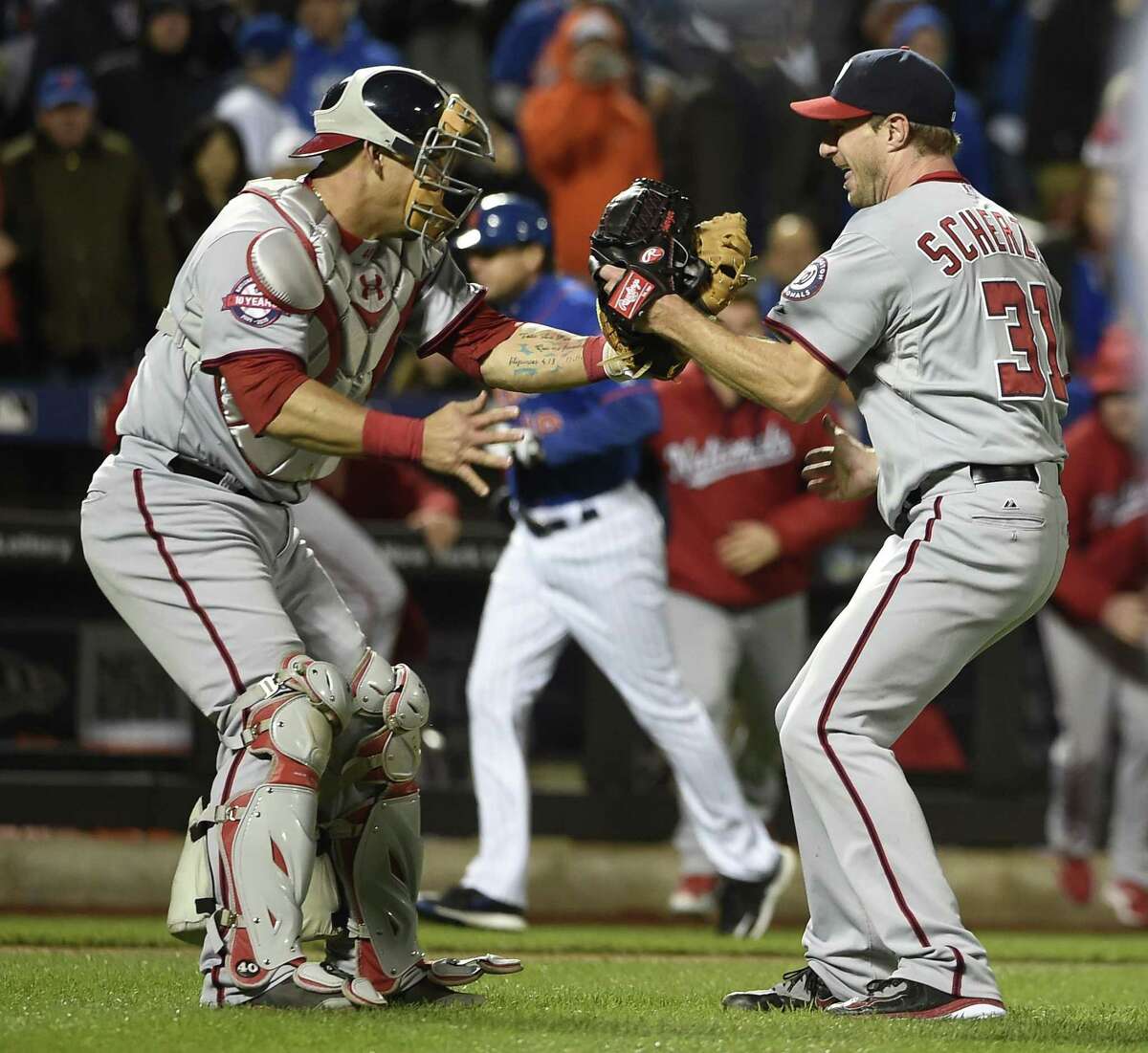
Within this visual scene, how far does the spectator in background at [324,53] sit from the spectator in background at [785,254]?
2.26 meters

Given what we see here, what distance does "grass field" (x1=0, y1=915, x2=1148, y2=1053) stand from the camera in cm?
357

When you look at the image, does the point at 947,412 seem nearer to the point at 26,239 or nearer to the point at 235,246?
the point at 235,246

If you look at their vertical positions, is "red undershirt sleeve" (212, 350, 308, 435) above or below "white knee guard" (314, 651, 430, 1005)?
above

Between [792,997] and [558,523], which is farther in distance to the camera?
[558,523]

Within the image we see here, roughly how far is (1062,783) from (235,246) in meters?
5.18

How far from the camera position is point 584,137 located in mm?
9453

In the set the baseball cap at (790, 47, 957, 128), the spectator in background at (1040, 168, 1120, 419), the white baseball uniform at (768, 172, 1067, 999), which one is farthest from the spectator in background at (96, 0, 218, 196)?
the white baseball uniform at (768, 172, 1067, 999)

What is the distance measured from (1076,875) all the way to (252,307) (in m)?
5.33

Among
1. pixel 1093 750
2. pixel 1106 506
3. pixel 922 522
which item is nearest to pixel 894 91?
pixel 922 522

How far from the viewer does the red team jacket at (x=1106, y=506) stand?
27.1 ft

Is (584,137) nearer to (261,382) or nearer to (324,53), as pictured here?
(324,53)

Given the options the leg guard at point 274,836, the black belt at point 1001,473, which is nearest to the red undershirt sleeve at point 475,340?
the leg guard at point 274,836

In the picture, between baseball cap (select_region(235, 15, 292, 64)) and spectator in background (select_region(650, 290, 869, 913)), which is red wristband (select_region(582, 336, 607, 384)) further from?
baseball cap (select_region(235, 15, 292, 64))

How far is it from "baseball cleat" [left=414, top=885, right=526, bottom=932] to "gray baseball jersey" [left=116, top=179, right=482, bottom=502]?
→ 2416 millimetres
